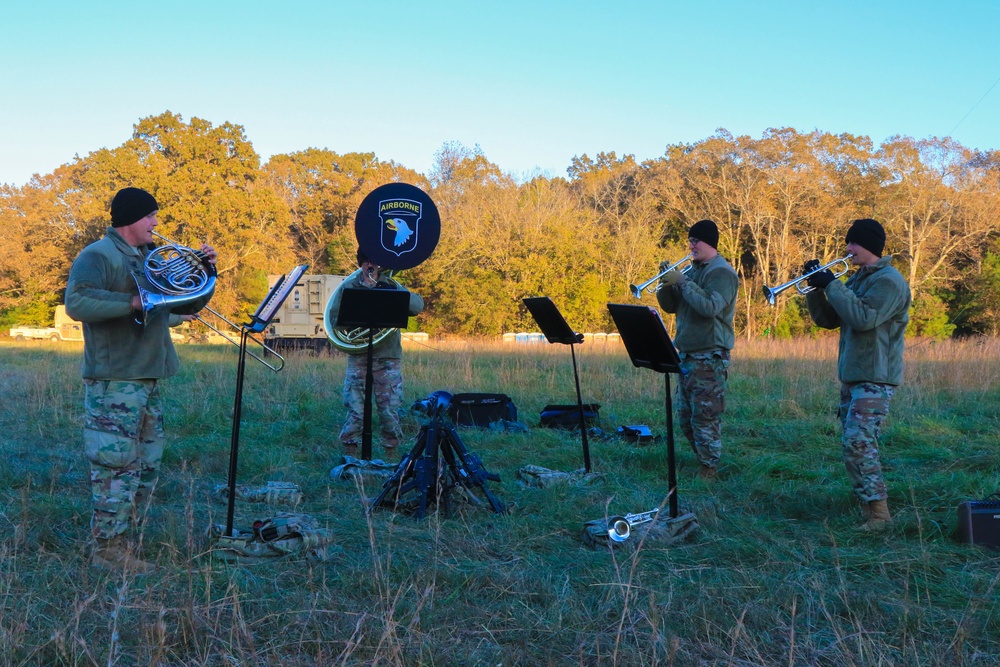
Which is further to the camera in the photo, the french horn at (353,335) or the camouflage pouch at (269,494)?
the french horn at (353,335)

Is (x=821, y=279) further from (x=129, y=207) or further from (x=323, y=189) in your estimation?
(x=323, y=189)

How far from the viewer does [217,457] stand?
7.57m

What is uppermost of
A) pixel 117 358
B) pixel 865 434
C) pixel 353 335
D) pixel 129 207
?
pixel 129 207

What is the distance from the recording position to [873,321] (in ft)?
16.9

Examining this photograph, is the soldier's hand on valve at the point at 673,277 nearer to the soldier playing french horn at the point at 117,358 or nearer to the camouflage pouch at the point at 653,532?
the camouflage pouch at the point at 653,532

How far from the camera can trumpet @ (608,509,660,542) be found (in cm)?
476

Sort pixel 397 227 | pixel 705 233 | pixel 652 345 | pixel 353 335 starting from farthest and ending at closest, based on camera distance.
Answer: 1. pixel 353 335
2. pixel 397 227
3. pixel 705 233
4. pixel 652 345

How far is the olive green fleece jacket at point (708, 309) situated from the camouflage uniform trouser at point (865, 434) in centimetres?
137

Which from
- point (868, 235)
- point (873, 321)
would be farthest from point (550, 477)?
point (868, 235)

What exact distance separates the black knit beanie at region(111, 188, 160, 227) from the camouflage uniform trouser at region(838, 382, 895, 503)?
166 inches

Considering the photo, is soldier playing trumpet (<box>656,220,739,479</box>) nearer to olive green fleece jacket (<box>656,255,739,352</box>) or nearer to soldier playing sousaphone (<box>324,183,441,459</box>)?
olive green fleece jacket (<box>656,255,739,352</box>)

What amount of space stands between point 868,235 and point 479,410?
505 cm

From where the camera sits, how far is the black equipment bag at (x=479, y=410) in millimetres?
9367

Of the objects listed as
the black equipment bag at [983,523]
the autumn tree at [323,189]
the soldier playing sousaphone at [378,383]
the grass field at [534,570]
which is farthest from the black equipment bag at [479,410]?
the autumn tree at [323,189]
